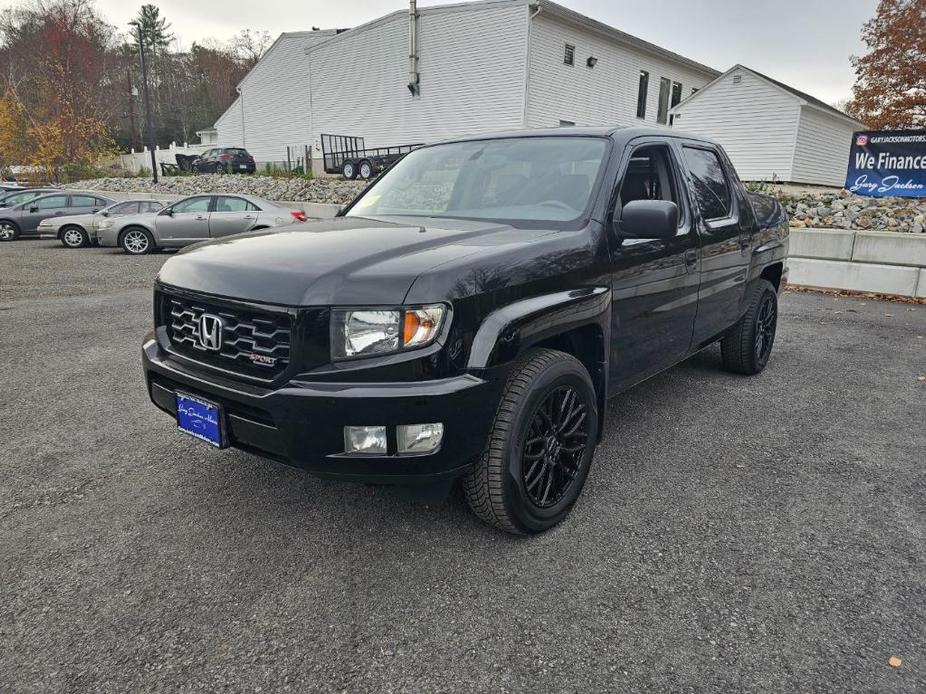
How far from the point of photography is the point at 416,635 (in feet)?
7.31

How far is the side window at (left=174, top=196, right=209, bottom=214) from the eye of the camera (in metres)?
14.4

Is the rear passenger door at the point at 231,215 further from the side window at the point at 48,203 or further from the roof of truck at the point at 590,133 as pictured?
the roof of truck at the point at 590,133

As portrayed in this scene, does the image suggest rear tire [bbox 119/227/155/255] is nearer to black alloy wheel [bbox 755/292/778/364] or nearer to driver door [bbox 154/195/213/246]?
driver door [bbox 154/195/213/246]

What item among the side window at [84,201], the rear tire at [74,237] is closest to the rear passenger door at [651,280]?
the rear tire at [74,237]

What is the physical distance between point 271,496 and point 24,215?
18.7 meters

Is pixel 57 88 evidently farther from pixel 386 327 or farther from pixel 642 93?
pixel 386 327

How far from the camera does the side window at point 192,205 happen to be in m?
14.4

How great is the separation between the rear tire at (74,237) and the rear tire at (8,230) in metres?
2.53

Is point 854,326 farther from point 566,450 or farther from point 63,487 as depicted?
point 63,487

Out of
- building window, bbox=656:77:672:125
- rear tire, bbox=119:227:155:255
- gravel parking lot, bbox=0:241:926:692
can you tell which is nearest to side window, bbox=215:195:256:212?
rear tire, bbox=119:227:155:255

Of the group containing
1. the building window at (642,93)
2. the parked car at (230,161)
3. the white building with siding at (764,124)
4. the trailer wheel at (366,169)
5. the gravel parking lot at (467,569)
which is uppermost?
the building window at (642,93)

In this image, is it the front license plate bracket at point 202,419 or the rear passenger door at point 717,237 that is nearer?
the front license plate bracket at point 202,419

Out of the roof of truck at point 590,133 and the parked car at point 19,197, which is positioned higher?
the roof of truck at point 590,133

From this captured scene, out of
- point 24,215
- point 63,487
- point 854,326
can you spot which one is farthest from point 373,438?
point 24,215
